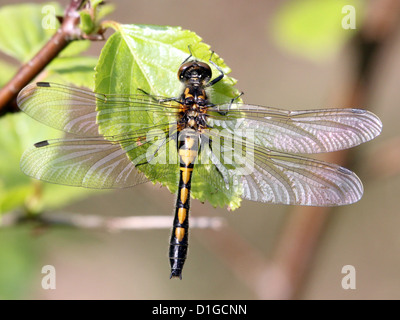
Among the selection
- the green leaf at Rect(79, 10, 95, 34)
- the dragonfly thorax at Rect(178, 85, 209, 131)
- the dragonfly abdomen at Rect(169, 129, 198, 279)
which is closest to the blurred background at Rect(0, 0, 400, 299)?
the dragonfly abdomen at Rect(169, 129, 198, 279)

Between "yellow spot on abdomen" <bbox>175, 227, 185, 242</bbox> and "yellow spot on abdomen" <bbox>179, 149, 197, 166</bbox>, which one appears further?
"yellow spot on abdomen" <bbox>175, 227, 185, 242</bbox>

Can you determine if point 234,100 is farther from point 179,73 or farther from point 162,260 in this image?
point 162,260

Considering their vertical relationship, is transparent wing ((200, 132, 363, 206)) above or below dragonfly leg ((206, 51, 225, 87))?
below

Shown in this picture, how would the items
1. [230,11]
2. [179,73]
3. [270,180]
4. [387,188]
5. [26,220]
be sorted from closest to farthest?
[179,73] < [270,180] < [26,220] < [387,188] < [230,11]

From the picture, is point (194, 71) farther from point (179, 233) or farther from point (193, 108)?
point (179, 233)

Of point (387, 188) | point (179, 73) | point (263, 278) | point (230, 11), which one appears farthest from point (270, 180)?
point (230, 11)

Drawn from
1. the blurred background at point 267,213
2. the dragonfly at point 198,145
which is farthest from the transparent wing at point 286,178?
the blurred background at point 267,213

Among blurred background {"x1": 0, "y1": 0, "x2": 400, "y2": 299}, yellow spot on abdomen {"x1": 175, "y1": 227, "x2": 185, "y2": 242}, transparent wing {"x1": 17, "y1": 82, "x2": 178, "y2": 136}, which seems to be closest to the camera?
transparent wing {"x1": 17, "y1": 82, "x2": 178, "y2": 136}

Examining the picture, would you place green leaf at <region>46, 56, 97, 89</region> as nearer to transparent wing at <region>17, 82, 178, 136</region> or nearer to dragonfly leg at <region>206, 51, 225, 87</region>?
transparent wing at <region>17, 82, 178, 136</region>

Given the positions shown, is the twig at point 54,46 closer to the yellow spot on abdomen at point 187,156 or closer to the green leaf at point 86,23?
the green leaf at point 86,23
